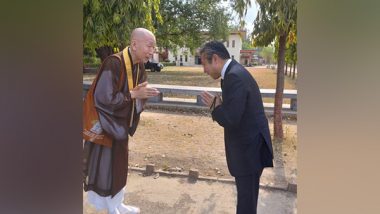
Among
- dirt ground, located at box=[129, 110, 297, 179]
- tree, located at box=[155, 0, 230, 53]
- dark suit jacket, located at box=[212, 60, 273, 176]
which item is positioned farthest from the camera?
tree, located at box=[155, 0, 230, 53]

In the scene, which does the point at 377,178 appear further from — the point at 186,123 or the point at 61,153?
the point at 186,123

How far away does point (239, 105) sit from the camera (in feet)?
9.16

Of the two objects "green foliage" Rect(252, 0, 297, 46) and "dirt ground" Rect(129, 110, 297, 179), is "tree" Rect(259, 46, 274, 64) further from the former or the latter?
"dirt ground" Rect(129, 110, 297, 179)

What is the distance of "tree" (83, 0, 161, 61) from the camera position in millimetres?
5699

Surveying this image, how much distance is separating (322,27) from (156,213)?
2.90 meters

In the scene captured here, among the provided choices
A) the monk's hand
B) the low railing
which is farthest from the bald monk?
the low railing

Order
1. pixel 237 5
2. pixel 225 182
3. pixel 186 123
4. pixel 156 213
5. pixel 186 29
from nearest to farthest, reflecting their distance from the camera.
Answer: pixel 156 213 → pixel 225 182 → pixel 237 5 → pixel 186 123 → pixel 186 29

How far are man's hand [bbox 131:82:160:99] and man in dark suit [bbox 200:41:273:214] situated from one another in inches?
19.8

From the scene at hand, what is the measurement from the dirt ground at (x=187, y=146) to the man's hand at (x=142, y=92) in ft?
7.94

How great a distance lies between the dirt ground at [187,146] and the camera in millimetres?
5848

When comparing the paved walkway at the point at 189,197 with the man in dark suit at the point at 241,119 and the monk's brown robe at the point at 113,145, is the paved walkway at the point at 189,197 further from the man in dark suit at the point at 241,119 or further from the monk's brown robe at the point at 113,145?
the man in dark suit at the point at 241,119

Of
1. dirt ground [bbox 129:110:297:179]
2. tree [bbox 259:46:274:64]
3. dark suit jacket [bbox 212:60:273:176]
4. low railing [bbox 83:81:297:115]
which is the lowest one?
dirt ground [bbox 129:110:297:179]

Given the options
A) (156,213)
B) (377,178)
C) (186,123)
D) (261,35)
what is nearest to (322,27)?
(377,178)

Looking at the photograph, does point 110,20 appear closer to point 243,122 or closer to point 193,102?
point 243,122
